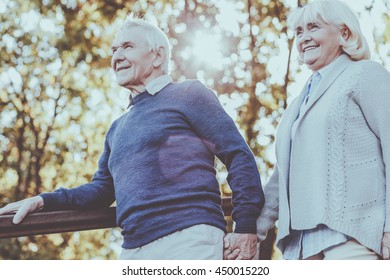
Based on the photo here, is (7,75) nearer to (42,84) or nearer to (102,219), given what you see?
(42,84)

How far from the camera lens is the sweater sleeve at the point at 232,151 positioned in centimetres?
180

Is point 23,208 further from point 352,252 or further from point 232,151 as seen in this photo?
point 352,252

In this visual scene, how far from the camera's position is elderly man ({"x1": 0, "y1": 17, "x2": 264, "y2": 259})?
1790 millimetres

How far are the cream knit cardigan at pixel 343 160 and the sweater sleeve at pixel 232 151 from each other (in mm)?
83

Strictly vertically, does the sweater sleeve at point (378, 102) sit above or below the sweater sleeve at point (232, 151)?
above

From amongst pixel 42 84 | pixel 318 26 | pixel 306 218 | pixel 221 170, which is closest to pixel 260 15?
pixel 221 170

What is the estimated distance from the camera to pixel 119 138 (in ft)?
6.48

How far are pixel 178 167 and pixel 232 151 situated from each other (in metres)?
0.16

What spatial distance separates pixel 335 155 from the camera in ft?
Result: 5.54

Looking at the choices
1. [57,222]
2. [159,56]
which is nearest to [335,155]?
[159,56]

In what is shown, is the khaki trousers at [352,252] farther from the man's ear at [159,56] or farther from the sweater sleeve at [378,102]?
the man's ear at [159,56]

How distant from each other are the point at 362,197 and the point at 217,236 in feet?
1.37

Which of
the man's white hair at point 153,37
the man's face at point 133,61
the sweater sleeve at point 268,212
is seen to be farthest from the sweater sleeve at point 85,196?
the sweater sleeve at point 268,212

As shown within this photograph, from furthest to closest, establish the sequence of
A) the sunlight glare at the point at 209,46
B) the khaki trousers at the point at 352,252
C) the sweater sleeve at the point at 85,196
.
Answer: the sunlight glare at the point at 209,46 < the sweater sleeve at the point at 85,196 < the khaki trousers at the point at 352,252
